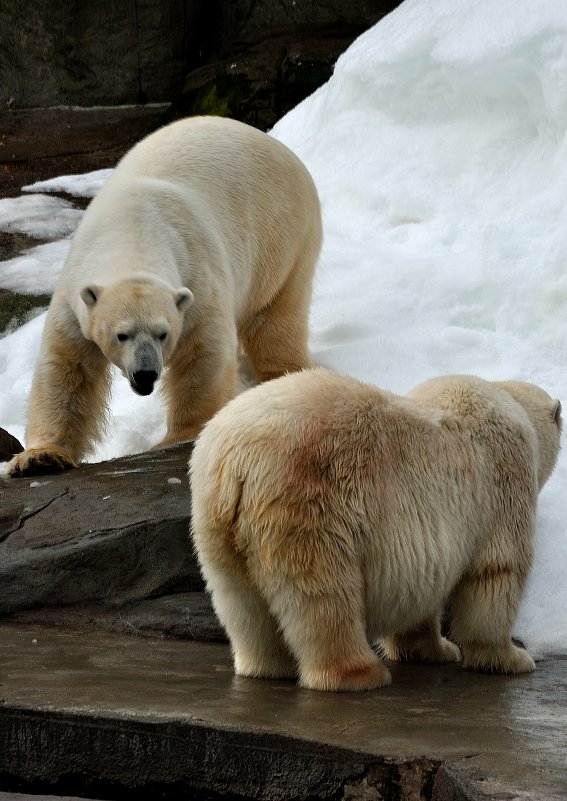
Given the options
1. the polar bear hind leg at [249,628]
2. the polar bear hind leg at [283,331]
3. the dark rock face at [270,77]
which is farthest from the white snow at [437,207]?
the dark rock face at [270,77]

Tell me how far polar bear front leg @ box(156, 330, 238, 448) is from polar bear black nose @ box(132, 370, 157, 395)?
1.54 feet

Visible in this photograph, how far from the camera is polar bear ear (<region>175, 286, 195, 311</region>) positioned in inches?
193

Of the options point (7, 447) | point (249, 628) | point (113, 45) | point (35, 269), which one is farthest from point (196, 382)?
point (113, 45)

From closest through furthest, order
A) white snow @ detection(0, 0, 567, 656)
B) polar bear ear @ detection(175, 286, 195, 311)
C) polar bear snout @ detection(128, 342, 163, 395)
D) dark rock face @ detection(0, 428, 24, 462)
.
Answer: polar bear snout @ detection(128, 342, 163, 395) < polar bear ear @ detection(175, 286, 195, 311) < dark rock face @ detection(0, 428, 24, 462) < white snow @ detection(0, 0, 567, 656)

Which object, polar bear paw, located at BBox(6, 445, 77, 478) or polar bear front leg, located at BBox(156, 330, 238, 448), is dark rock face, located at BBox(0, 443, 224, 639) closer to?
polar bear paw, located at BBox(6, 445, 77, 478)

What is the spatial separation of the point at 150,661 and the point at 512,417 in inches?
50.2

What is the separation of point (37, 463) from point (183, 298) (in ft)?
3.00

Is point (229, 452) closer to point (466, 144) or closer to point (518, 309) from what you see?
point (518, 309)

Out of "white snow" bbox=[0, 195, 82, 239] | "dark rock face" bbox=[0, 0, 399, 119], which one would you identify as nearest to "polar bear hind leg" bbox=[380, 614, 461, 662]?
"white snow" bbox=[0, 195, 82, 239]

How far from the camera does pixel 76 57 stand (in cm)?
1302

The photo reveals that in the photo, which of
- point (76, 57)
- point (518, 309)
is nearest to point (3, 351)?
point (518, 309)

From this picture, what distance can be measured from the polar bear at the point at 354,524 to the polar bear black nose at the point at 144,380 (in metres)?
1.57

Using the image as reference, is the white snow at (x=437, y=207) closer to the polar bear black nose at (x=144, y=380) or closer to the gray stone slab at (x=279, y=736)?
the polar bear black nose at (x=144, y=380)

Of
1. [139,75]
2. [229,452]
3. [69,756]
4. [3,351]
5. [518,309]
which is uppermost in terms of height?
[229,452]
